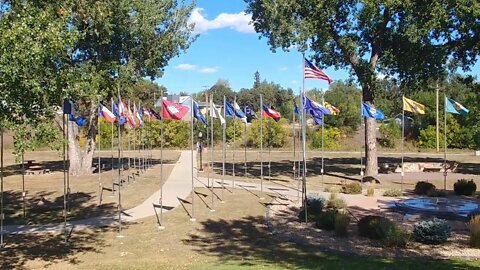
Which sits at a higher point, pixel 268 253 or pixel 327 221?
pixel 327 221

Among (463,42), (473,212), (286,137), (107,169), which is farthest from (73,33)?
(286,137)

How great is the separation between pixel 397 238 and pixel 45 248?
10.4 metres

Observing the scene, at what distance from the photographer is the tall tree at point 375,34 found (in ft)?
92.1

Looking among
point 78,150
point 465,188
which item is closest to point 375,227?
point 465,188

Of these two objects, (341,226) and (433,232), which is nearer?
(433,232)

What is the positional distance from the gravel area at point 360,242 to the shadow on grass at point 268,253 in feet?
1.61

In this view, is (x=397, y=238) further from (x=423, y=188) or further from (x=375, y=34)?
(x=375, y=34)

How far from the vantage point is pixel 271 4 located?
97.3ft

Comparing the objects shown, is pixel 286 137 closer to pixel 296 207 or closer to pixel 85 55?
pixel 85 55

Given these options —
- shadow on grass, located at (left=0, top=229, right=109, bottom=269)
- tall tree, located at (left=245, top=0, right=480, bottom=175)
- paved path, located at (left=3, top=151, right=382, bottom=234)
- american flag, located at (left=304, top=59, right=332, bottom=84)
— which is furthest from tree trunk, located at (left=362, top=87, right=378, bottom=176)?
shadow on grass, located at (left=0, top=229, right=109, bottom=269)

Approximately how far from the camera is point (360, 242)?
15.7m

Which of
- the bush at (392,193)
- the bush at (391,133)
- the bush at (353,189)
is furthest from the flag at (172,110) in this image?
the bush at (391,133)

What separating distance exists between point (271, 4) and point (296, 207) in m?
12.9

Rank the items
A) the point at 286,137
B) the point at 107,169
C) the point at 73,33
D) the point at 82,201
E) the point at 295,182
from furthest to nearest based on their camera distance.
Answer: the point at 286,137
the point at 107,169
the point at 295,182
the point at 82,201
the point at 73,33
